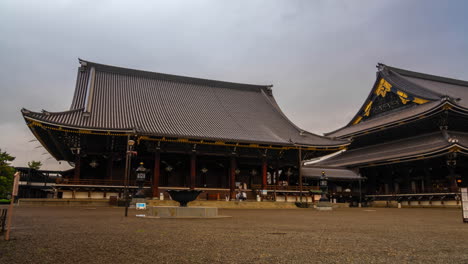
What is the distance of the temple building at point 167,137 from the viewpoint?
88.5 feet

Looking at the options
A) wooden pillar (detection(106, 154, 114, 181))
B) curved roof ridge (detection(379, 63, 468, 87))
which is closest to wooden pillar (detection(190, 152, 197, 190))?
wooden pillar (detection(106, 154, 114, 181))

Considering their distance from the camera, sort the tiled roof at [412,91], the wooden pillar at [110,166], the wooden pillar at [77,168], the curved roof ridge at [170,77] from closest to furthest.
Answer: the wooden pillar at [77,168], the wooden pillar at [110,166], the tiled roof at [412,91], the curved roof ridge at [170,77]

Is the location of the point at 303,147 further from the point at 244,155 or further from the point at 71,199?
the point at 71,199

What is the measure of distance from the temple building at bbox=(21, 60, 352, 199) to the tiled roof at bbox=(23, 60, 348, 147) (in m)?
0.09

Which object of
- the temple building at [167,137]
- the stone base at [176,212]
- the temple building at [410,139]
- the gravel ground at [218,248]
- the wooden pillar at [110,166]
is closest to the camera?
the gravel ground at [218,248]

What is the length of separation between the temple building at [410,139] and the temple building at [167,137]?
287cm

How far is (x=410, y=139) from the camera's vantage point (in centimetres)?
3588

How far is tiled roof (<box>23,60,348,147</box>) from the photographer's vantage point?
28047 mm

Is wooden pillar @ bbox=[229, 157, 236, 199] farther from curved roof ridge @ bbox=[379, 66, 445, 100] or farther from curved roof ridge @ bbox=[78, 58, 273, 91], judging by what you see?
curved roof ridge @ bbox=[379, 66, 445, 100]

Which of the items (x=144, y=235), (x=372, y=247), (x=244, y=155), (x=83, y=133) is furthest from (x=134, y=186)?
(x=372, y=247)

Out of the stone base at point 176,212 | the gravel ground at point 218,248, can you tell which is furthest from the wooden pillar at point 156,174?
the gravel ground at point 218,248

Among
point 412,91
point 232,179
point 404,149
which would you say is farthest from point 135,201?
point 412,91

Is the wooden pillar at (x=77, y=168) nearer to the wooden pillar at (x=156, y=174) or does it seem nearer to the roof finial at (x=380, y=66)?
the wooden pillar at (x=156, y=174)

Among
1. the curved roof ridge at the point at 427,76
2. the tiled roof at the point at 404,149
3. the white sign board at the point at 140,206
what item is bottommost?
the white sign board at the point at 140,206
